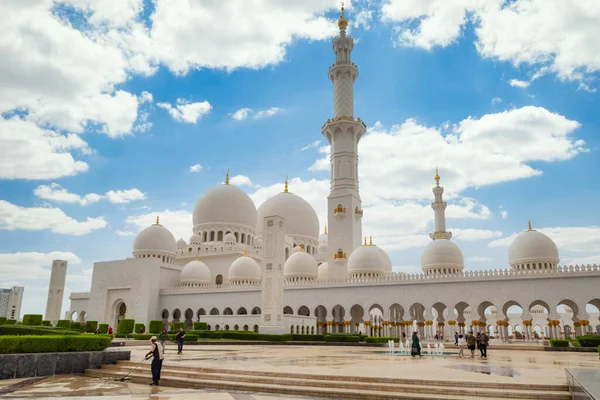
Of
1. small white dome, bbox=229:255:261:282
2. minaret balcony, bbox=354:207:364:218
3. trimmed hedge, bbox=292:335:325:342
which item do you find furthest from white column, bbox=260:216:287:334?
minaret balcony, bbox=354:207:364:218

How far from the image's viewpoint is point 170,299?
44.6 meters

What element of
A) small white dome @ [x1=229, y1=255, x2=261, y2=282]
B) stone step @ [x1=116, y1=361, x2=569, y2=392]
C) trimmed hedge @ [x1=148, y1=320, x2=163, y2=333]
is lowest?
stone step @ [x1=116, y1=361, x2=569, y2=392]

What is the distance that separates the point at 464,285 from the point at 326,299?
10.5 metres

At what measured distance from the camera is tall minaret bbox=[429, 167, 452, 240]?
46.3m

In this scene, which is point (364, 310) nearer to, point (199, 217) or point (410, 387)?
point (199, 217)

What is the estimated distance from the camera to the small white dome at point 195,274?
149 ft

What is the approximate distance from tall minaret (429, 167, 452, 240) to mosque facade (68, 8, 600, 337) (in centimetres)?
10

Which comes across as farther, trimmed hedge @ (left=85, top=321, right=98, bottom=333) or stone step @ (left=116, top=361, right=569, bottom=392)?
trimmed hedge @ (left=85, top=321, right=98, bottom=333)

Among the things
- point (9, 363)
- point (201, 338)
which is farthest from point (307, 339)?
point (9, 363)

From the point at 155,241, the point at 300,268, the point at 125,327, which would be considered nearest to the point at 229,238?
the point at 155,241

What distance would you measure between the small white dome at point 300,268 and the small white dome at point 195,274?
942 centimetres

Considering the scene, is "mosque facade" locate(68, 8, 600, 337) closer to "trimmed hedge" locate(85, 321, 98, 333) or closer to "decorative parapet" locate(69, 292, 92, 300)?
"decorative parapet" locate(69, 292, 92, 300)

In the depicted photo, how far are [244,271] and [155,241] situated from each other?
11.2m

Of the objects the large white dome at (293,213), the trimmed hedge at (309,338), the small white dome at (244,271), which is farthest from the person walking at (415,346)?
the large white dome at (293,213)
